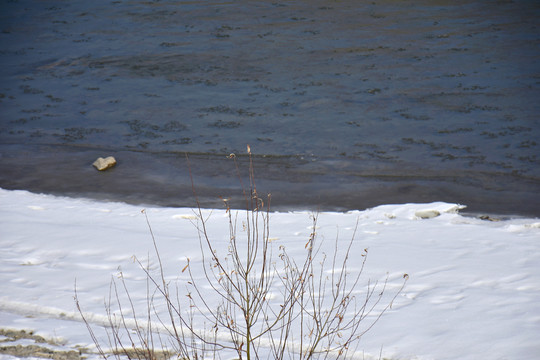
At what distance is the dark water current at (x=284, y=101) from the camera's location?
934 cm

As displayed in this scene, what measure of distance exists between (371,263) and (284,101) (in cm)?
780

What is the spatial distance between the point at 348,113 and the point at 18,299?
8.44 meters

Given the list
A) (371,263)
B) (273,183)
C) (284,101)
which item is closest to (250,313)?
(371,263)

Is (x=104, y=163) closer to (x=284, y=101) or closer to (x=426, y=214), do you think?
(x=284, y=101)

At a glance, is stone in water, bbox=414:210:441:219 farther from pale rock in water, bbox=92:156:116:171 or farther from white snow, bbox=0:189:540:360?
pale rock in water, bbox=92:156:116:171

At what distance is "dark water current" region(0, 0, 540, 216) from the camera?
9344 millimetres

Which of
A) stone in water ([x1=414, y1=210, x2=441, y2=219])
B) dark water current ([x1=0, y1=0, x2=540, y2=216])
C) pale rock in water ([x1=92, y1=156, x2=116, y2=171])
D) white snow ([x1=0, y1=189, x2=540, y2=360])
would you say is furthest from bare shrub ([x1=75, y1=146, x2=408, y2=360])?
pale rock in water ([x1=92, y1=156, x2=116, y2=171])

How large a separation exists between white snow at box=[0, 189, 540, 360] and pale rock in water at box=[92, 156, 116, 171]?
57.8 inches

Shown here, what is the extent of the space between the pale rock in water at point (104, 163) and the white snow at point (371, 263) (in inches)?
57.8

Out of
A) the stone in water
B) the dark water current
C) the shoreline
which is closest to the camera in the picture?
the stone in water

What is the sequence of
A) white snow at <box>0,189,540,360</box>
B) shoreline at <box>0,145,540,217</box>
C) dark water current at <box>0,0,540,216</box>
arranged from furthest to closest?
1. dark water current at <box>0,0,540,216</box>
2. shoreline at <box>0,145,540,217</box>
3. white snow at <box>0,189,540,360</box>

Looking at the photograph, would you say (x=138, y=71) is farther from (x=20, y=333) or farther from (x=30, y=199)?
(x=20, y=333)

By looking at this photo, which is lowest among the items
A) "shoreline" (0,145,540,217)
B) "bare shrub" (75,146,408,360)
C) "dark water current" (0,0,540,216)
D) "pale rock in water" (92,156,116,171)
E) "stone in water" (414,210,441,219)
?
"bare shrub" (75,146,408,360)

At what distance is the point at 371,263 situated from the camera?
238 inches
